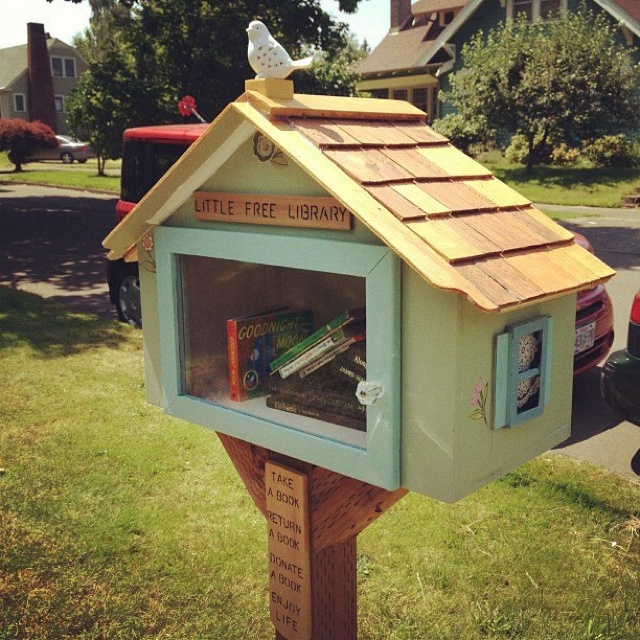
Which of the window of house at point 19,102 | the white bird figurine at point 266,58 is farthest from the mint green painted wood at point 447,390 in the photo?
the window of house at point 19,102

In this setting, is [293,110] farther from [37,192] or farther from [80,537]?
[37,192]

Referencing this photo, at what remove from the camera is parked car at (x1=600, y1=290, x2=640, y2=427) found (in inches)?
161

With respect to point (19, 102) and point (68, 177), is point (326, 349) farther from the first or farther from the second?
point (19, 102)

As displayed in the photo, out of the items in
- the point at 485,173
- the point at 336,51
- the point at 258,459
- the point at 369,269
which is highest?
the point at 336,51

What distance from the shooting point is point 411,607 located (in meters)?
3.07

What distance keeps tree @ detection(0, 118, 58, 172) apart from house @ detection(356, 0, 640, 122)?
507 inches

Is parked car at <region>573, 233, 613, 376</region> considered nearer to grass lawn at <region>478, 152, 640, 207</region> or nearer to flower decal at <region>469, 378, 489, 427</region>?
flower decal at <region>469, 378, 489, 427</region>

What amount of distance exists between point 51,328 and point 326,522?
5.69 metres

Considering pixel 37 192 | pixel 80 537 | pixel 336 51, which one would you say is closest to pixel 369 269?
pixel 80 537

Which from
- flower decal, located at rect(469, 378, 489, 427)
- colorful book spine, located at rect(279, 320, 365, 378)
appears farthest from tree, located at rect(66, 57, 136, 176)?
flower decal, located at rect(469, 378, 489, 427)

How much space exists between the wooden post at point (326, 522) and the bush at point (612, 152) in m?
19.3

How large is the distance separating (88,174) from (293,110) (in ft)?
88.2

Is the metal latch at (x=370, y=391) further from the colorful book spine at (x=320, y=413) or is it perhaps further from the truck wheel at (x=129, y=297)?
the truck wheel at (x=129, y=297)

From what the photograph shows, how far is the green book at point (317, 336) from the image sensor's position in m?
1.92
